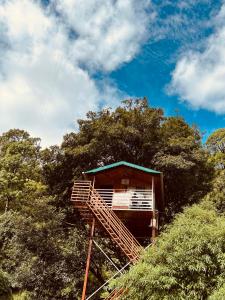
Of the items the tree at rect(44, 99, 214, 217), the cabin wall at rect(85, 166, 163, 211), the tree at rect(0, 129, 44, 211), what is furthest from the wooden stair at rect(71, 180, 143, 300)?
the tree at rect(0, 129, 44, 211)

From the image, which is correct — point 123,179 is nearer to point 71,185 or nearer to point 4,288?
point 71,185

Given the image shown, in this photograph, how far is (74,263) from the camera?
65.1ft

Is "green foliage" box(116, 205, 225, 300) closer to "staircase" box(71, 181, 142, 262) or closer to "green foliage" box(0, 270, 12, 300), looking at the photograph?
"staircase" box(71, 181, 142, 262)

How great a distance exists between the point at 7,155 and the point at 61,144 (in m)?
4.67

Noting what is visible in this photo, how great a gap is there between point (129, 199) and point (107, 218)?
2.11 metres

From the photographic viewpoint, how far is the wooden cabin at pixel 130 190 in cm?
1639

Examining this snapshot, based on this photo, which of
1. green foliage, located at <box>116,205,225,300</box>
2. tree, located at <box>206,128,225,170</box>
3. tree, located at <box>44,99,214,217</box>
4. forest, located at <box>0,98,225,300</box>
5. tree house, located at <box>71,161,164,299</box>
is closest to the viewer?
green foliage, located at <box>116,205,225,300</box>

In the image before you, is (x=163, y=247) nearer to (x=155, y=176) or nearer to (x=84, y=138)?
(x=155, y=176)

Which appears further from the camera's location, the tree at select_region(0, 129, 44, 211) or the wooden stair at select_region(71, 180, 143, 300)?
the tree at select_region(0, 129, 44, 211)

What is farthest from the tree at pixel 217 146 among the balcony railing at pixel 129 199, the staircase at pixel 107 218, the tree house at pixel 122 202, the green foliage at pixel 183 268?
the green foliage at pixel 183 268

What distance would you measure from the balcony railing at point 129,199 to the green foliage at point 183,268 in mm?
4233

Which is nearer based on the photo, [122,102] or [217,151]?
[122,102]

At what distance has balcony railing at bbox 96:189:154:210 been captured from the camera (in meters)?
16.3

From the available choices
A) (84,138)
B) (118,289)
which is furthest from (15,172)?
(118,289)
